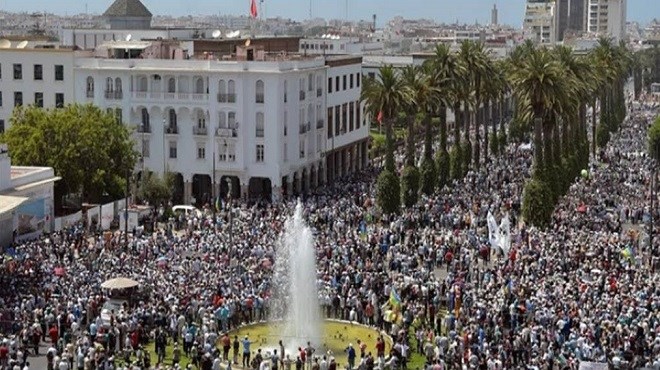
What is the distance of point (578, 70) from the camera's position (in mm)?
79312

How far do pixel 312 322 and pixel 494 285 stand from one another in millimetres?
7540

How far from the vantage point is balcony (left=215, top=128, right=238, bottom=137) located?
7550cm

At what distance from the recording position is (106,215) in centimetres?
6494

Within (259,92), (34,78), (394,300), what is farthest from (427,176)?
(394,300)

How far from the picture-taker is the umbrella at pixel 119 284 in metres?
42.9

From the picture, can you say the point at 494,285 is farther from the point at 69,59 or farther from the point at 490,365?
the point at 69,59

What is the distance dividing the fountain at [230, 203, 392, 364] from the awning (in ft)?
42.2

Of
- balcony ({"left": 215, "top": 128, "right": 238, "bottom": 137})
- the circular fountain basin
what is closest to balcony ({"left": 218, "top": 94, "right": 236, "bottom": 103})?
balcony ({"left": 215, "top": 128, "right": 238, "bottom": 137})

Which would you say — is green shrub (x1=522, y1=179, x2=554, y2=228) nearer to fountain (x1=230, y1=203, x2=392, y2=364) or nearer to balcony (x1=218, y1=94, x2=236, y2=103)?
fountain (x1=230, y1=203, x2=392, y2=364)

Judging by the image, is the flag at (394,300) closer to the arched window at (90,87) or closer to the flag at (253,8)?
the arched window at (90,87)

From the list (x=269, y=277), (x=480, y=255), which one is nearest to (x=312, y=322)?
(x=269, y=277)

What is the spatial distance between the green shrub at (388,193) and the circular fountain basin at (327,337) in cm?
2332

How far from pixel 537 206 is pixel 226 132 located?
22.8m

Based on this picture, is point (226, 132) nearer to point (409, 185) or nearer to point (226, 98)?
point (226, 98)
